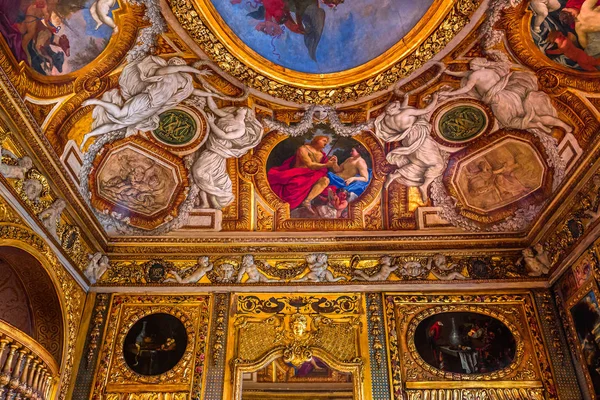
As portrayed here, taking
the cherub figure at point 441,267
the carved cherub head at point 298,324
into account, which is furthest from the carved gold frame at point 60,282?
the cherub figure at point 441,267

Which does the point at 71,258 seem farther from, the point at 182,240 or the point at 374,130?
the point at 374,130

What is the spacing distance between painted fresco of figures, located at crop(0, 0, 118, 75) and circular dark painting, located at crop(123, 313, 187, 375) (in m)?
5.09

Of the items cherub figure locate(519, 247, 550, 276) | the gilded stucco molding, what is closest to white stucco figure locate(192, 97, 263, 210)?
the gilded stucco molding

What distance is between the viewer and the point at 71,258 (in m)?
9.62

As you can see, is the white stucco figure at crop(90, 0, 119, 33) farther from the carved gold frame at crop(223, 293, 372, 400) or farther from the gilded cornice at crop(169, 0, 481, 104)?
the carved gold frame at crop(223, 293, 372, 400)

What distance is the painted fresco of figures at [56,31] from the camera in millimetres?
7223

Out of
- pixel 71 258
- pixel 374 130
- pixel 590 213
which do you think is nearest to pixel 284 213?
pixel 374 130

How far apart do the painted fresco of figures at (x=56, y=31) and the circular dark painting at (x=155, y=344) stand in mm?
5087

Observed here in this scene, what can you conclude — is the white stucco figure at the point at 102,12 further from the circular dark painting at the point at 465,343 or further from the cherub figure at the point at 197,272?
the circular dark painting at the point at 465,343

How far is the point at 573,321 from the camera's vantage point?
9.32 meters

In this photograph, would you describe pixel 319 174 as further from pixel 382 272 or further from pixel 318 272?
pixel 382 272

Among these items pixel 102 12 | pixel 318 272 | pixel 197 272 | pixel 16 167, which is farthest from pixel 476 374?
pixel 102 12

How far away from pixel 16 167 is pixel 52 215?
138cm

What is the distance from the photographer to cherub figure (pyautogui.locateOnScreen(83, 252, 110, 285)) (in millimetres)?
10281
